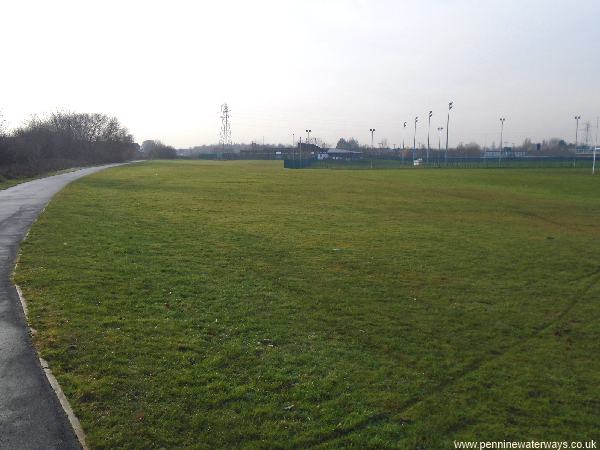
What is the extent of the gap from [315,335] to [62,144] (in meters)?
83.4

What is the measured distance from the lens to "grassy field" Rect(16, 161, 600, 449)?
4.93 metres

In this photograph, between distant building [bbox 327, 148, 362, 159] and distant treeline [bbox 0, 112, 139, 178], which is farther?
distant building [bbox 327, 148, 362, 159]

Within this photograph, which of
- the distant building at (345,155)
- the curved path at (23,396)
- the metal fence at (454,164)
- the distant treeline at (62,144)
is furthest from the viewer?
the distant building at (345,155)

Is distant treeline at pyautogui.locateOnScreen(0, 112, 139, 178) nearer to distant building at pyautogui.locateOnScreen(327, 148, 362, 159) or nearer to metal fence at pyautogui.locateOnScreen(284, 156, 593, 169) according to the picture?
metal fence at pyautogui.locateOnScreen(284, 156, 593, 169)

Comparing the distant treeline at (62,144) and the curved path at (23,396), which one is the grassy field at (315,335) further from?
the distant treeline at (62,144)

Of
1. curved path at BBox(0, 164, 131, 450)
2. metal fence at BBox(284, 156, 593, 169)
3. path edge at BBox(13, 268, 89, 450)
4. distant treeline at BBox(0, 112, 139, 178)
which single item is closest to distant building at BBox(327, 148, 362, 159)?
metal fence at BBox(284, 156, 593, 169)

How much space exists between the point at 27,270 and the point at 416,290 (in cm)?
731

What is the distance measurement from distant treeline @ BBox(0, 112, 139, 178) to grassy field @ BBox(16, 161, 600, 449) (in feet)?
111

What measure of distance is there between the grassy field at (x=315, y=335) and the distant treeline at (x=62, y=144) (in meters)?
33.8

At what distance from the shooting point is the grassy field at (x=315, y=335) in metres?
4.93

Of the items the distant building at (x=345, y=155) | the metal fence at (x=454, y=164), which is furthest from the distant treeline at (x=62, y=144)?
the distant building at (x=345, y=155)

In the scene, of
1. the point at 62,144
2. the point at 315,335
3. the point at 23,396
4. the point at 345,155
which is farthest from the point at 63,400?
the point at 345,155

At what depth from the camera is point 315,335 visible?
7250mm

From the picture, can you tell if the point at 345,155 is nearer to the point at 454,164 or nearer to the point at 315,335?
the point at 454,164
